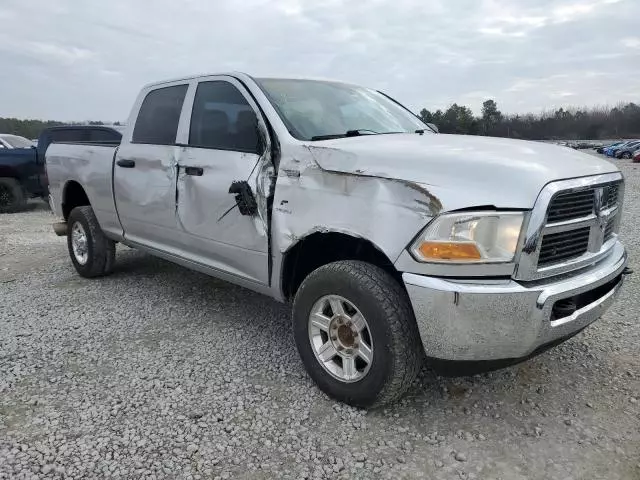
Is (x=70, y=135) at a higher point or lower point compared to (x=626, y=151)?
higher

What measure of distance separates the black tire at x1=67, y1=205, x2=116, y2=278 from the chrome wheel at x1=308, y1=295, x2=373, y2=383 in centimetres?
329

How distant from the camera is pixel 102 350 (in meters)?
3.81

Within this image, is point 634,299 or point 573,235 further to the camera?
point 634,299

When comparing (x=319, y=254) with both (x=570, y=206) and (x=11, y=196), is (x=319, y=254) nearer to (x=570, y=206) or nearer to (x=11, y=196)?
(x=570, y=206)

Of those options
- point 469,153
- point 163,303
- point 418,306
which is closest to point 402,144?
point 469,153

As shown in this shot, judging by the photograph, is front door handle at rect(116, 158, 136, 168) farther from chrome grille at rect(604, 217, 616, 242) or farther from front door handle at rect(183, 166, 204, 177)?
chrome grille at rect(604, 217, 616, 242)

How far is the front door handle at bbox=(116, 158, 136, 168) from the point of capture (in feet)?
15.0

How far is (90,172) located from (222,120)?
2.15 m

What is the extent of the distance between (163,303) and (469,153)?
3.28 meters

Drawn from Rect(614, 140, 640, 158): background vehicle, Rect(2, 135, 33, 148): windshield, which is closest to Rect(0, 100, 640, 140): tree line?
Rect(614, 140, 640, 158): background vehicle

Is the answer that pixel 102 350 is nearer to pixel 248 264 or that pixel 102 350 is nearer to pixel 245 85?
pixel 248 264

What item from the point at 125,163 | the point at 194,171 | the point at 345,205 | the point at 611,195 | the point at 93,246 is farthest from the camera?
the point at 93,246

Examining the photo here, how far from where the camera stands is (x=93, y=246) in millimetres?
5480

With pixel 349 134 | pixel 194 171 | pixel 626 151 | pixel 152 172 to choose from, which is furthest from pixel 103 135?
pixel 626 151
